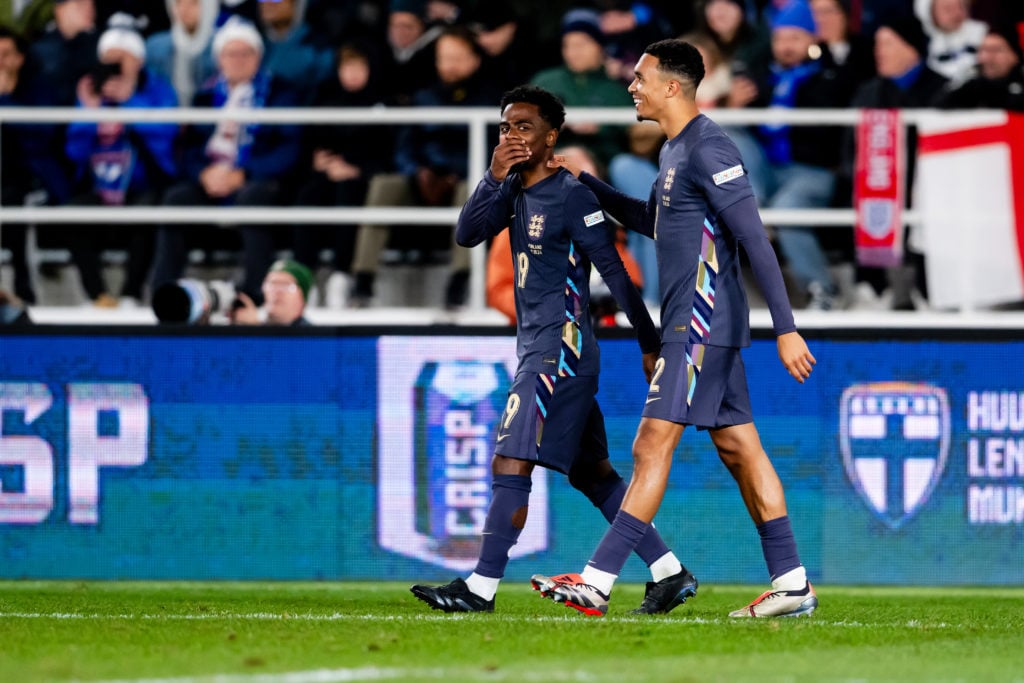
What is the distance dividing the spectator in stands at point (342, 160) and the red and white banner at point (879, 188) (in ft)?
11.0

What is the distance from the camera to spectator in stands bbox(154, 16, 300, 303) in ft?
40.9

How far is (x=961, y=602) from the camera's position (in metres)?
9.90

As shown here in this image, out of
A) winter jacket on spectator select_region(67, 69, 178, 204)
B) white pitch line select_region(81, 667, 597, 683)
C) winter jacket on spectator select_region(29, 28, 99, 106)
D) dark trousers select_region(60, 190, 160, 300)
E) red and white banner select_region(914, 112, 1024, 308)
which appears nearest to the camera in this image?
Result: white pitch line select_region(81, 667, 597, 683)

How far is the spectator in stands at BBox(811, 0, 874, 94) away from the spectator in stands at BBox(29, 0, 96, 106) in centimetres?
531

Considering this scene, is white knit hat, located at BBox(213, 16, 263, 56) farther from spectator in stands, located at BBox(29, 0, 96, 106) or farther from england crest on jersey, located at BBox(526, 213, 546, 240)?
england crest on jersey, located at BBox(526, 213, 546, 240)

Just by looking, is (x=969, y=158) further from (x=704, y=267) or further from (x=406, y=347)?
(x=704, y=267)

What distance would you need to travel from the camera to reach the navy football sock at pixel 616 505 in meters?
7.94

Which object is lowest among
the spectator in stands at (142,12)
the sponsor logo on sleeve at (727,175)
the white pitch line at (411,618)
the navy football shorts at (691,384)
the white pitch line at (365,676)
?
the white pitch line at (411,618)

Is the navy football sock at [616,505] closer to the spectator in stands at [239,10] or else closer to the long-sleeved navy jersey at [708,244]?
the long-sleeved navy jersey at [708,244]

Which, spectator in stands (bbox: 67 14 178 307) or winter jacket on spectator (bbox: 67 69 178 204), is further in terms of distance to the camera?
winter jacket on spectator (bbox: 67 69 178 204)

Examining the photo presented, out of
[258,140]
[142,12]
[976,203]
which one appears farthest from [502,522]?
[142,12]

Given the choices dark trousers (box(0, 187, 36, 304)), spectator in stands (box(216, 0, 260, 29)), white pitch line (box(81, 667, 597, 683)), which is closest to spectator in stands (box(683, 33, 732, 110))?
spectator in stands (box(216, 0, 260, 29))

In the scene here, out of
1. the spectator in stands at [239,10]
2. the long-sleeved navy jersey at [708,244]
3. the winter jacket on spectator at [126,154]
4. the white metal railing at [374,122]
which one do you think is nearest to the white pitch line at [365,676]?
the long-sleeved navy jersey at [708,244]

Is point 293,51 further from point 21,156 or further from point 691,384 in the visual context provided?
point 691,384
